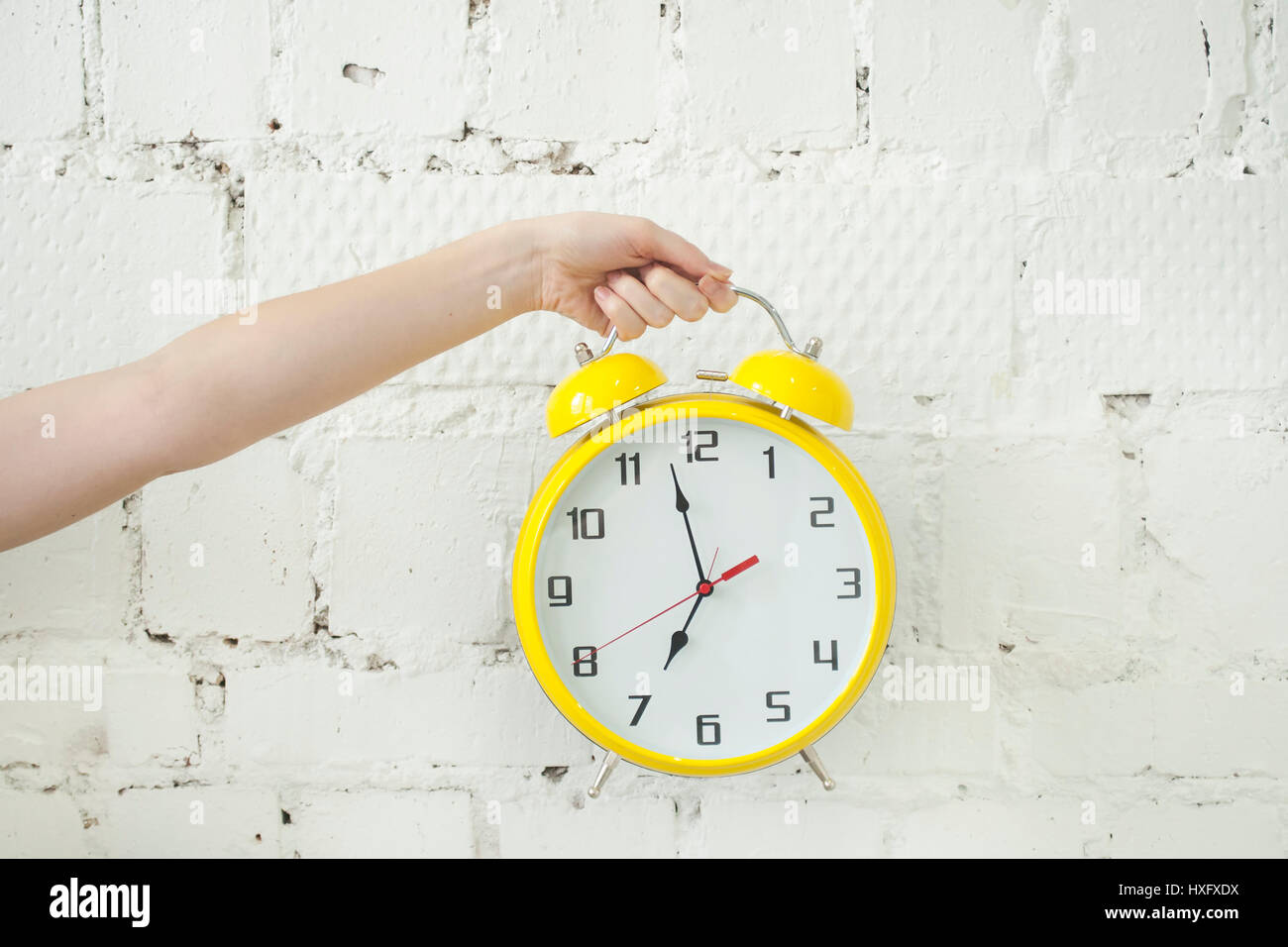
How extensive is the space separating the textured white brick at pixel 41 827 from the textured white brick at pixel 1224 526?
124cm

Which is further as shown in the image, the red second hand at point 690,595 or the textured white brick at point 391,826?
the textured white brick at point 391,826

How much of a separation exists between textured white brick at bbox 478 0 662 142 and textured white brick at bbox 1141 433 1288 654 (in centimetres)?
69

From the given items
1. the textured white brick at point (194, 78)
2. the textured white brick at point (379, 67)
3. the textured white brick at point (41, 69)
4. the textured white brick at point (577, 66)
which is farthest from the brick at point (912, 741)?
the textured white brick at point (41, 69)

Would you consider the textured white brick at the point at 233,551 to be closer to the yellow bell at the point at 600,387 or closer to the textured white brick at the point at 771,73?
the yellow bell at the point at 600,387

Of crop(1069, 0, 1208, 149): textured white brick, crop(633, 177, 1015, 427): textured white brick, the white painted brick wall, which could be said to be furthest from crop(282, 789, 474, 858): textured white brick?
crop(1069, 0, 1208, 149): textured white brick

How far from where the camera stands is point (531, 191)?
1062 millimetres

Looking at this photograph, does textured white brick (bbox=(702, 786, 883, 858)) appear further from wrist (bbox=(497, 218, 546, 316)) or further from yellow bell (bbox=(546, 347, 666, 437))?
wrist (bbox=(497, 218, 546, 316))

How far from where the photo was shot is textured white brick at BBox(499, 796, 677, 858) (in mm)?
1069

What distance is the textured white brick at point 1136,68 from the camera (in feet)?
3.46

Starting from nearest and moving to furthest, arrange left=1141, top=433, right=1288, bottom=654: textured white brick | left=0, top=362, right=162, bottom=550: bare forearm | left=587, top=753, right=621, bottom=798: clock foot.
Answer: left=0, top=362, right=162, bottom=550: bare forearm < left=587, top=753, right=621, bottom=798: clock foot < left=1141, top=433, right=1288, bottom=654: textured white brick

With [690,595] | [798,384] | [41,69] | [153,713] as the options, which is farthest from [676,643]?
[41,69]

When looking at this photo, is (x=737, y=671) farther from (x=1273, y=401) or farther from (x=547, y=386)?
(x=1273, y=401)
